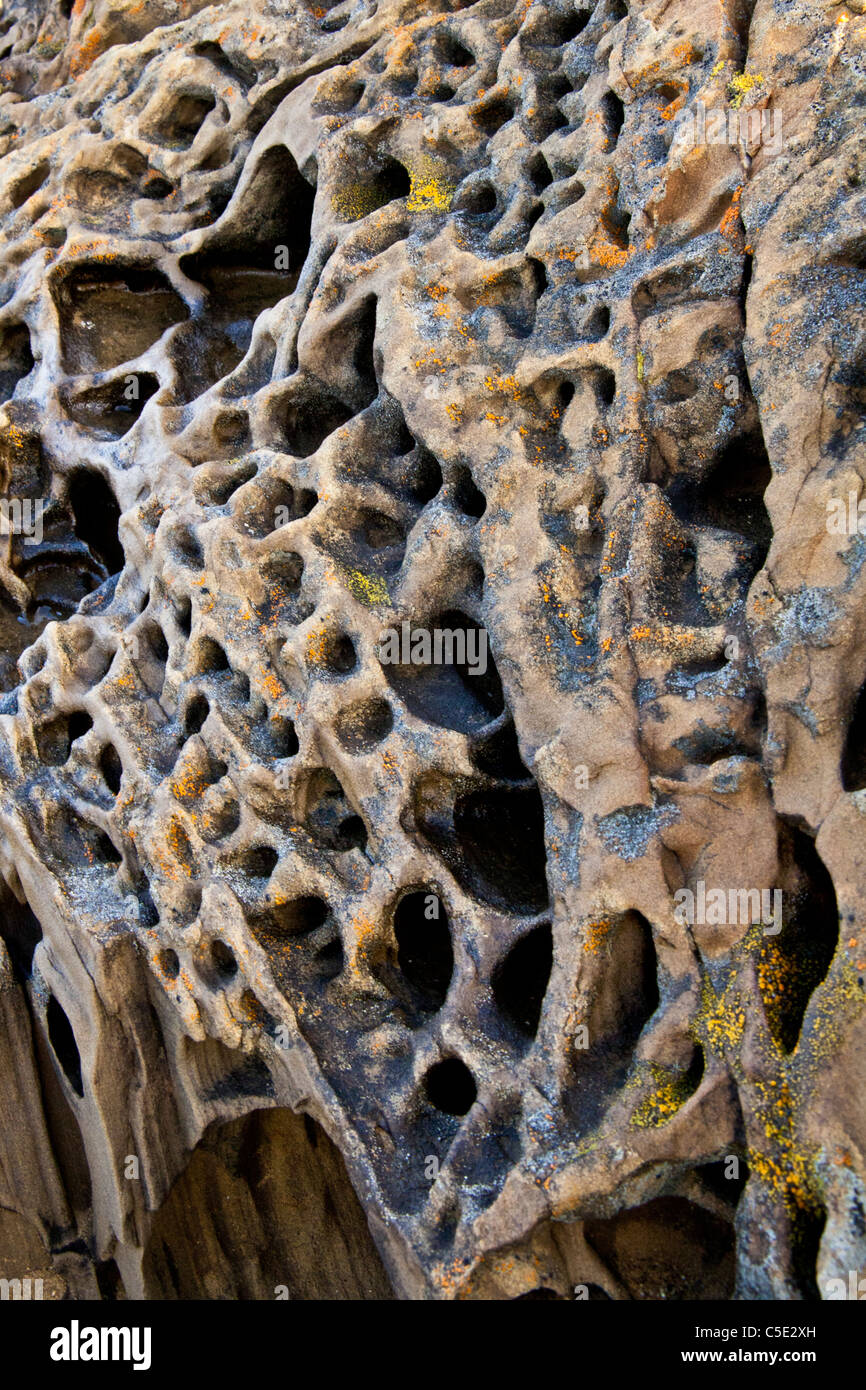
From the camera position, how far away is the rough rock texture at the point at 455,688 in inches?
118

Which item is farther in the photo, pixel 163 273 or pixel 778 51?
pixel 163 273

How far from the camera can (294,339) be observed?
4551mm

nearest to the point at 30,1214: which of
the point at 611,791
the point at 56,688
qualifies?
the point at 56,688

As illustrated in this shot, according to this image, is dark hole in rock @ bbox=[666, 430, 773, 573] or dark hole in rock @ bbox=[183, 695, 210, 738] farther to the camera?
dark hole in rock @ bbox=[183, 695, 210, 738]

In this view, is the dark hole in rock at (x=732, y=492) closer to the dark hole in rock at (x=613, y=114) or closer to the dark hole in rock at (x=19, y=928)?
the dark hole in rock at (x=613, y=114)

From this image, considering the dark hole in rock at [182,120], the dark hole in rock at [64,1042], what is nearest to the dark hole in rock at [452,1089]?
the dark hole in rock at [64,1042]

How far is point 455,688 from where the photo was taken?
385 cm

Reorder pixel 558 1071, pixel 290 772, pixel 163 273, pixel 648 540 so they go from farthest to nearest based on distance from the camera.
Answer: pixel 163 273, pixel 290 772, pixel 648 540, pixel 558 1071

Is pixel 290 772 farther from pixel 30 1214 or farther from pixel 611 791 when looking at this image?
pixel 30 1214

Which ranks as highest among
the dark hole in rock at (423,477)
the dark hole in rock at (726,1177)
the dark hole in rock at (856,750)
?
Result: the dark hole in rock at (423,477)

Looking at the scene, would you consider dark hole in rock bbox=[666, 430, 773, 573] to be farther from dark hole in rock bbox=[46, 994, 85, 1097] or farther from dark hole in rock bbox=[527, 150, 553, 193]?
dark hole in rock bbox=[46, 994, 85, 1097]

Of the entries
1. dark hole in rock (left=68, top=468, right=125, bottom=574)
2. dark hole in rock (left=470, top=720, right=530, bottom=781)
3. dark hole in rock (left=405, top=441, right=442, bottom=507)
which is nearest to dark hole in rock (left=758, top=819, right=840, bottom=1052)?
dark hole in rock (left=470, top=720, right=530, bottom=781)

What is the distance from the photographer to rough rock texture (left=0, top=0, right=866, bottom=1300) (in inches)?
118

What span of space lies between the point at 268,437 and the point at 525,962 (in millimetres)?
2420
